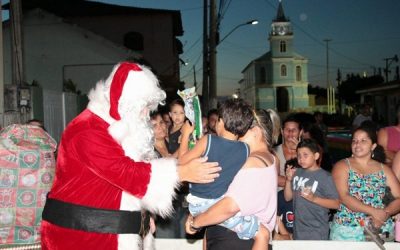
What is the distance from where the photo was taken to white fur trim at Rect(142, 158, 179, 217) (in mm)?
2613

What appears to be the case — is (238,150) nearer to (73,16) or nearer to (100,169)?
(100,169)

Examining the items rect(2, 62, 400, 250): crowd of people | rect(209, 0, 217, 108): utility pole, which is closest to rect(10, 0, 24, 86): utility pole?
rect(2, 62, 400, 250): crowd of people

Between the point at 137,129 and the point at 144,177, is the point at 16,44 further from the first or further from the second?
the point at 144,177

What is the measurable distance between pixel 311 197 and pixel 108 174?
2.13 meters

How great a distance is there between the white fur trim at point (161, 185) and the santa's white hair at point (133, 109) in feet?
0.59

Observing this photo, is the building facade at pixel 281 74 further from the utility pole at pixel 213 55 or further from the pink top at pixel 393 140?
the pink top at pixel 393 140

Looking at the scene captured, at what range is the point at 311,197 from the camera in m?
3.85

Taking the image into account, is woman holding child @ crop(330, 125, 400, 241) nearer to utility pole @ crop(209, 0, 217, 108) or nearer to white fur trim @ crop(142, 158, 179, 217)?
white fur trim @ crop(142, 158, 179, 217)

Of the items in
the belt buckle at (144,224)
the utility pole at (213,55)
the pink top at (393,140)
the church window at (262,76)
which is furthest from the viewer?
the church window at (262,76)

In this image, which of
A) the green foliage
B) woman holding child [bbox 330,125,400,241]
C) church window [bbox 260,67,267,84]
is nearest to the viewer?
woman holding child [bbox 330,125,400,241]

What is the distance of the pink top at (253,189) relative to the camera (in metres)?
2.43

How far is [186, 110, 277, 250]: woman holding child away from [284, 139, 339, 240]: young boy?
1329mm

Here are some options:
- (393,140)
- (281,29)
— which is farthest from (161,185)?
(281,29)

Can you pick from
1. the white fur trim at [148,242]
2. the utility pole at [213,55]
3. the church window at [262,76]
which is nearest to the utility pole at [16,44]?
the white fur trim at [148,242]
